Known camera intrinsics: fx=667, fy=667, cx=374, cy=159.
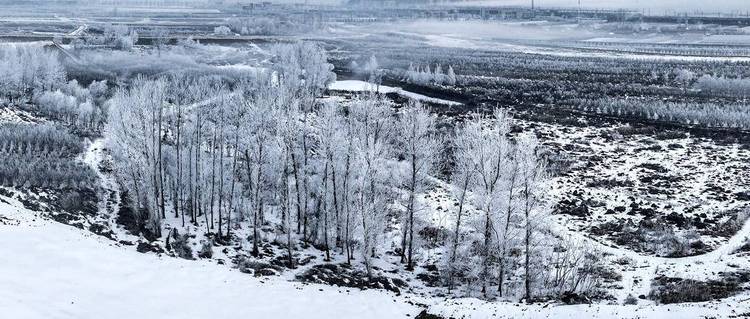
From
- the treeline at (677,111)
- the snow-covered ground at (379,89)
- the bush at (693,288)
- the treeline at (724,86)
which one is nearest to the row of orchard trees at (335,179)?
the bush at (693,288)

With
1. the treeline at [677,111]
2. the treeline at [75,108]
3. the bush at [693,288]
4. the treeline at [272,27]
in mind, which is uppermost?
the treeline at [272,27]

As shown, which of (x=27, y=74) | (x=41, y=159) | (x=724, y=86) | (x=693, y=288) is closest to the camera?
(x=693, y=288)

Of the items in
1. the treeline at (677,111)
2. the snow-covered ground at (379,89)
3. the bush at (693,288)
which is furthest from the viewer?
the snow-covered ground at (379,89)

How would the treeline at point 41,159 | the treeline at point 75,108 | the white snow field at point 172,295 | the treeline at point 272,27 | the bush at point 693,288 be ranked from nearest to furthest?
the white snow field at point 172,295 → the bush at point 693,288 → the treeline at point 41,159 → the treeline at point 75,108 → the treeline at point 272,27

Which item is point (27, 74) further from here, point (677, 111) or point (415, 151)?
point (677, 111)

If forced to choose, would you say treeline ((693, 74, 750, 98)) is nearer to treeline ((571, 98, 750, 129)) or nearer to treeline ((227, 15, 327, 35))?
treeline ((571, 98, 750, 129))

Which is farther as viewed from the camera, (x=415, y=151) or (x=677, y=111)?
(x=677, y=111)

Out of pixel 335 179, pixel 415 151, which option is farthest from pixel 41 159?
pixel 415 151

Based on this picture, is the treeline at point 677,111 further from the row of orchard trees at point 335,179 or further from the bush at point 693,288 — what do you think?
the bush at point 693,288

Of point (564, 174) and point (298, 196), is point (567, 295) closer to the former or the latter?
point (298, 196)

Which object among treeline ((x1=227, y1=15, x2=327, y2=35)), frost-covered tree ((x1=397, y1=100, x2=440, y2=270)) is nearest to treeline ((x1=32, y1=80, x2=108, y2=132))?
frost-covered tree ((x1=397, y1=100, x2=440, y2=270))
